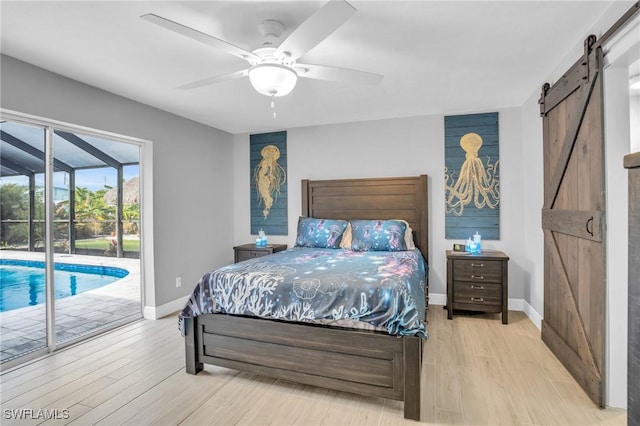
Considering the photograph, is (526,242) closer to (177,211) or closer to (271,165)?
(271,165)

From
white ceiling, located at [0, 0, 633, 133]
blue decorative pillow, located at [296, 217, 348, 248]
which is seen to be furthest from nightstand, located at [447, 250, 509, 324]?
white ceiling, located at [0, 0, 633, 133]

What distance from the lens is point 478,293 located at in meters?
3.61

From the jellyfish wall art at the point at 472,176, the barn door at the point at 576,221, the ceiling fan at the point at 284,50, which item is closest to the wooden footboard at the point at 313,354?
the barn door at the point at 576,221

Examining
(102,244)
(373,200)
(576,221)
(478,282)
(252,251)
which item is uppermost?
(373,200)

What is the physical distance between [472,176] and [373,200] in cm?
125

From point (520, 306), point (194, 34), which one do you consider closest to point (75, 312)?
point (194, 34)

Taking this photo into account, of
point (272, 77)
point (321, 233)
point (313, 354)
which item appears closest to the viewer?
point (272, 77)

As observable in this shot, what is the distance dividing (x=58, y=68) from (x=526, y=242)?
A: 498cm

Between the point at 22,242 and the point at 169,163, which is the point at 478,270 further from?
the point at 22,242

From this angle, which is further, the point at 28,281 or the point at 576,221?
the point at 28,281

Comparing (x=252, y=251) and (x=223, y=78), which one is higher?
(x=223, y=78)

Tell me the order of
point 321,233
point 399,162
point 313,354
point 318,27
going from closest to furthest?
point 318,27 → point 313,354 → point 321,233 → point 399,162

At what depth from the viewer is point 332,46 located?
7.84 feet

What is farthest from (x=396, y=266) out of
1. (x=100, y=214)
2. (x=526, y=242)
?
(x=100, y=214)
